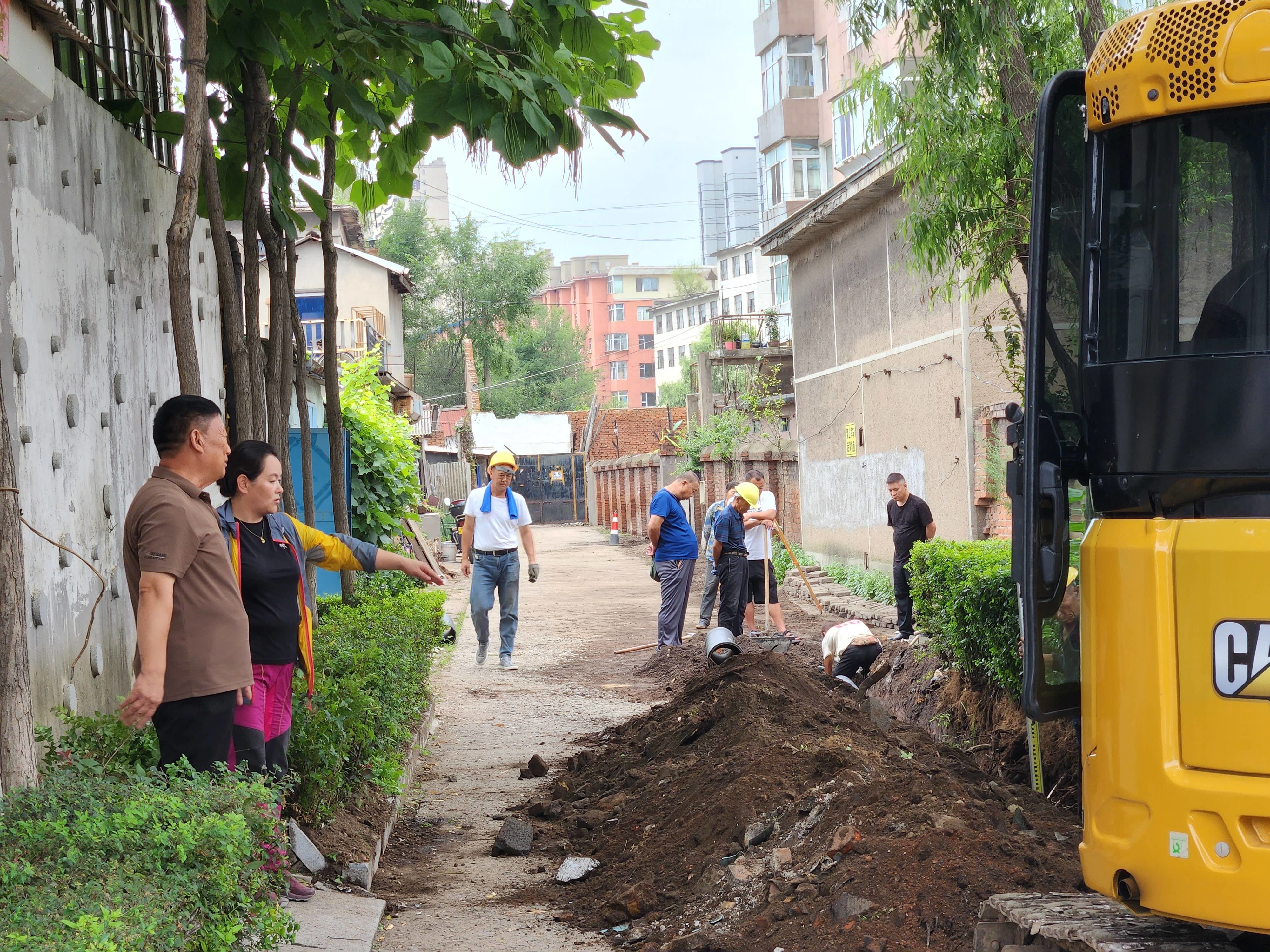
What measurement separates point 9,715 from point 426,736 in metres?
6.66

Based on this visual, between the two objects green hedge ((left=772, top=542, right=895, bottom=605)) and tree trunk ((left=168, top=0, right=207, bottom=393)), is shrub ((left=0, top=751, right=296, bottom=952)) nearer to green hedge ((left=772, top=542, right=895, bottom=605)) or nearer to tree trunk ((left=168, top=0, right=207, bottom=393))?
tree trunk ((left=168, top=0, right=207, bottom=393))

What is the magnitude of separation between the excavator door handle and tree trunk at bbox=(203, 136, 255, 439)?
428cm

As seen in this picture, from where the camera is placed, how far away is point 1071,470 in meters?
3.90

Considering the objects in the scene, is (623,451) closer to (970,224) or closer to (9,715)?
(970,224)

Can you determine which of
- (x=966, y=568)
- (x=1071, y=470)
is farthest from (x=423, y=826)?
(x=1071, y=470)

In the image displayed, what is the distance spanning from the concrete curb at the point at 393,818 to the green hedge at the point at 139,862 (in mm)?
1757

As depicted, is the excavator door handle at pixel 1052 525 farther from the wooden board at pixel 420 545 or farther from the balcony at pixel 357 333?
the balcony at pixel 357 333

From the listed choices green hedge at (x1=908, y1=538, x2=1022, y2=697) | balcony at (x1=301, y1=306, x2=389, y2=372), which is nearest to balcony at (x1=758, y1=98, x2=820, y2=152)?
balcony at (x1=301, y1=306, x2=389, y2=372)

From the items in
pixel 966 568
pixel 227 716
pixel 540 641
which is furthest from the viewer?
pixel 540 641

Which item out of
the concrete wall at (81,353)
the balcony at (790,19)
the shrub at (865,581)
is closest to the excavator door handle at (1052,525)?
the concrete wall at (81,353)

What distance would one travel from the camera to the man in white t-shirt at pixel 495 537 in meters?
12.3

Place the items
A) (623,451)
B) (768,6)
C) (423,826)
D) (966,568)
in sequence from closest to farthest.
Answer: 1. (423,826)
2. (966,568)
3. (768,6)
4. (623,451)

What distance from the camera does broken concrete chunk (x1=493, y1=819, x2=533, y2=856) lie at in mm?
6836

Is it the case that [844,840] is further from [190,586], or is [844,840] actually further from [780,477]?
[780,477]
